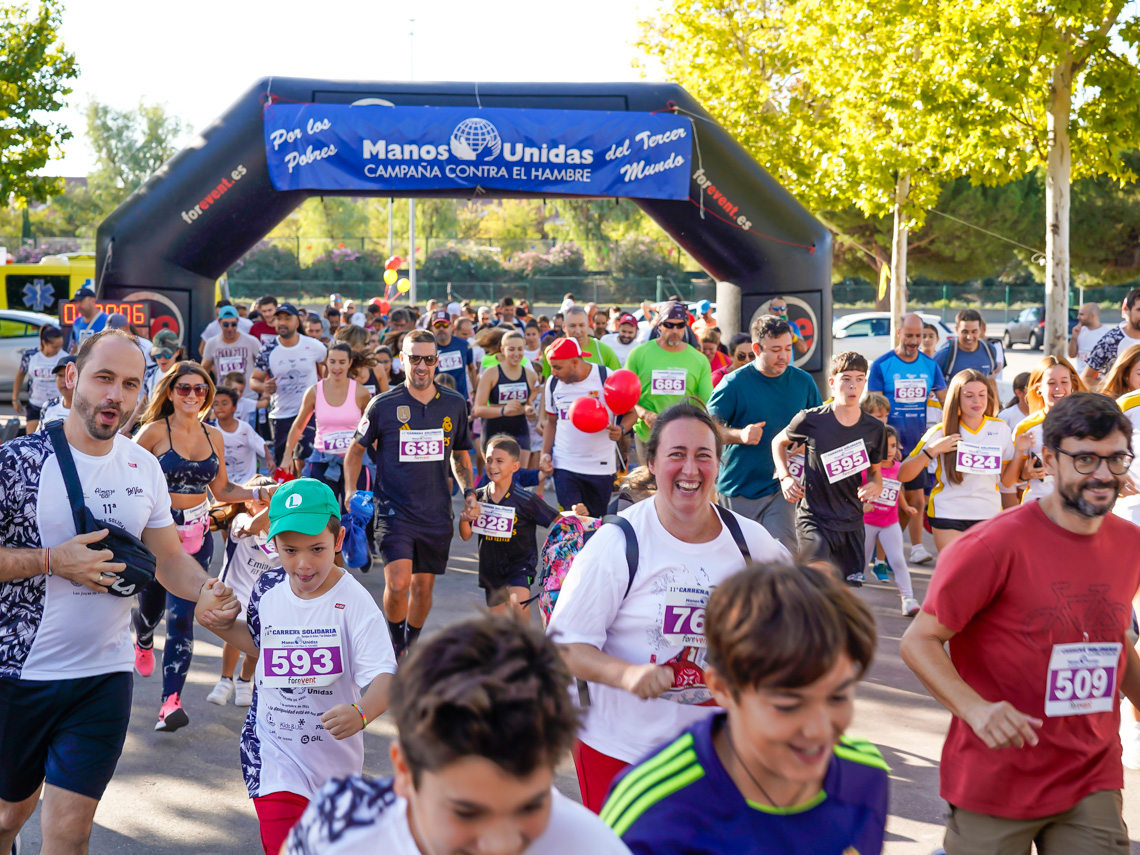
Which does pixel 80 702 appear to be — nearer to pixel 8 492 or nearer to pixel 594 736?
pixel 8 492

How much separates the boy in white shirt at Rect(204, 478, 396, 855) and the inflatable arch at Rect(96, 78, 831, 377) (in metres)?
9.68

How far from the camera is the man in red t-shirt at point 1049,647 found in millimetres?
2908

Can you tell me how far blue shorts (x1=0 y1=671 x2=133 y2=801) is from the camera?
3.34 m

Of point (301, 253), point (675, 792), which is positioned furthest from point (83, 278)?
point (301, 253)

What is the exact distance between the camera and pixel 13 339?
20.0 meters

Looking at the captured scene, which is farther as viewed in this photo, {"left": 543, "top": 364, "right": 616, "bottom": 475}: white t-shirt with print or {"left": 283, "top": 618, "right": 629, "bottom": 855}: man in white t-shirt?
{"left": 543, "top": 364, "right": 616, "bottom": 475}: white t-shirt with print

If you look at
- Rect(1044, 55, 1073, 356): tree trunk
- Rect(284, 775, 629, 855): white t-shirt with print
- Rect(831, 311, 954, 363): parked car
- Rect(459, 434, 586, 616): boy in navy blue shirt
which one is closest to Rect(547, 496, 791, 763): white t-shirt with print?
Rect(284, 775, 629, 855): white t-shirt with print

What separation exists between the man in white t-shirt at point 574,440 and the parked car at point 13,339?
1441cm

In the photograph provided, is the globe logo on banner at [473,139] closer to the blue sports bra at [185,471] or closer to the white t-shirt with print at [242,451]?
the white t-shirt with print at [242,451]

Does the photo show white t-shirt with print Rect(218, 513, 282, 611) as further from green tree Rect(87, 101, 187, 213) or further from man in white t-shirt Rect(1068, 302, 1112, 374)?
green tree Rect(87, 101, 187, 213)

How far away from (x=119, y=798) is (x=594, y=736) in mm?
2806

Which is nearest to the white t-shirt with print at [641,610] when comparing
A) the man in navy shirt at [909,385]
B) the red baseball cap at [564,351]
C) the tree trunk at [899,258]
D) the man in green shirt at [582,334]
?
the red baseball cap at [564,351]

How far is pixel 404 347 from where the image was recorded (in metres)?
6.72

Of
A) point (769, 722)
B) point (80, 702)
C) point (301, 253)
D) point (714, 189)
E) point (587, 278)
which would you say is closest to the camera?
point (769, 722)
